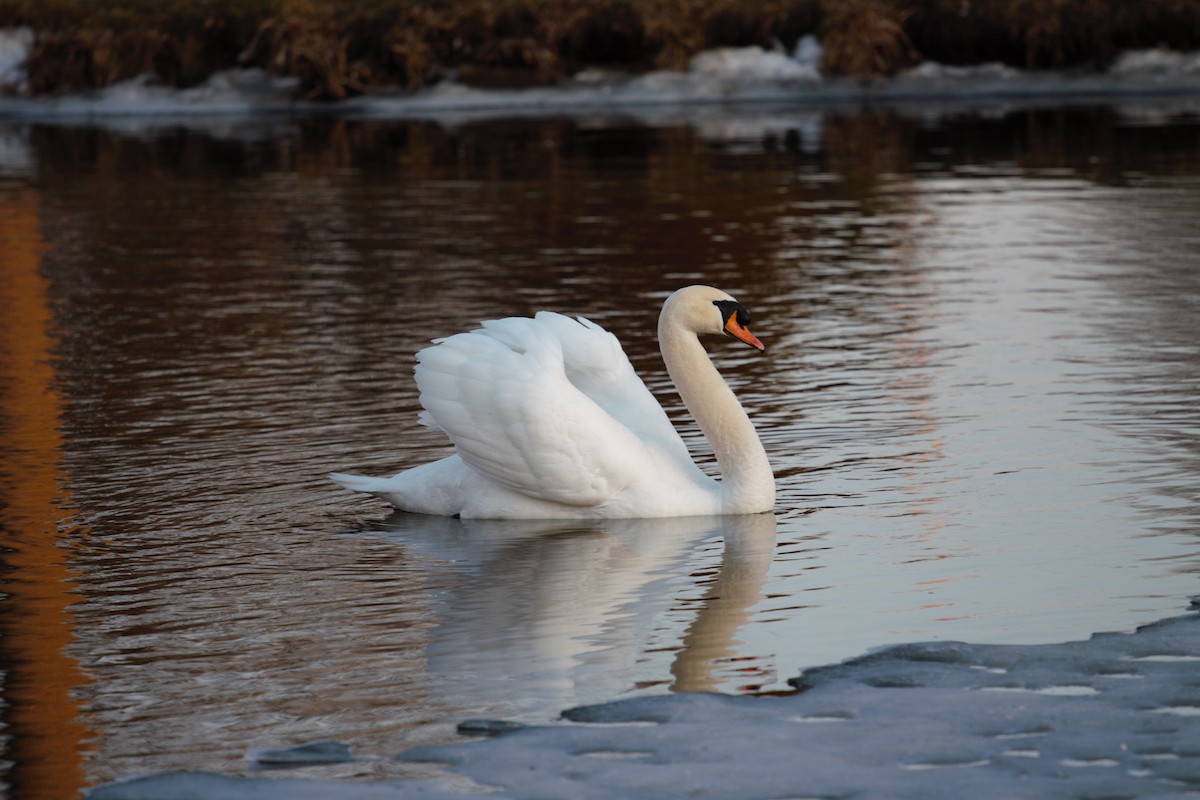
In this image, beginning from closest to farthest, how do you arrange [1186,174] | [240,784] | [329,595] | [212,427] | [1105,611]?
[240,784], [1105,611], [329,595], [212,427], [1186,174]

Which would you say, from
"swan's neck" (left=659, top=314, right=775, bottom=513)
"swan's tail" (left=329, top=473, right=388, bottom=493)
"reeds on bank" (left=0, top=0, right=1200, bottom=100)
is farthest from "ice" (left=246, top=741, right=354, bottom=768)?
"reeds on bank" (left=0, top=0, right=1200, bottom=100)

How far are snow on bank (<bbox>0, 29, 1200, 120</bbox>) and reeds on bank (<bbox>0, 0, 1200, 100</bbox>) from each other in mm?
328

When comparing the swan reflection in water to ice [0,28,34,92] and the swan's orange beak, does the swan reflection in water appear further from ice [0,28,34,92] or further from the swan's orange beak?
ice [0,28,34,92]

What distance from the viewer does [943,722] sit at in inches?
200

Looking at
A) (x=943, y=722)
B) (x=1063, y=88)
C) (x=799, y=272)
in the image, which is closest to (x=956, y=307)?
(x=799, y=272)

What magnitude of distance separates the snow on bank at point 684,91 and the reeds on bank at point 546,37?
328 mm

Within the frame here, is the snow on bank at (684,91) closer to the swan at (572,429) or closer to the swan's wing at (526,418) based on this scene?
the swan at (572,429)

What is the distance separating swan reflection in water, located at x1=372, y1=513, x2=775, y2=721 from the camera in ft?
18.6

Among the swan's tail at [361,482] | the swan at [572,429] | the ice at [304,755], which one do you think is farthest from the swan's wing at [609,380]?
the ice at [304,755]

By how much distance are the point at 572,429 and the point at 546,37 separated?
91.6ft

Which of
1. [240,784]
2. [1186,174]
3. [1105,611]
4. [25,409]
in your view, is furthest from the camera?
[1186,174]

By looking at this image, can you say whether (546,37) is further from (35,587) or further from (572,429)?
(35,587)

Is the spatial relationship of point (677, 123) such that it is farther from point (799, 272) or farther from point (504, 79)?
point (799, 272)

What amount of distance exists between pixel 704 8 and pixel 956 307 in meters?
23.1
